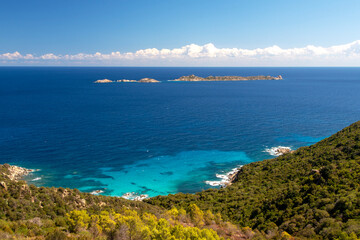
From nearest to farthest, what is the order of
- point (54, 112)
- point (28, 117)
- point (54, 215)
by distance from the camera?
point (54, 215), point (28, 117), point (54, 112)

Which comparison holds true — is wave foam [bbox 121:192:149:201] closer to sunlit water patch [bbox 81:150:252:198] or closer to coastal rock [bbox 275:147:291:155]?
sunlit water patch [bbox 81:150:252:198]

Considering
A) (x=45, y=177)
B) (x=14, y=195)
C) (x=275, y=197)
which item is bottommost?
(x=45, y=177)

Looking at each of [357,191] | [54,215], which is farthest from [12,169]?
[357,191]

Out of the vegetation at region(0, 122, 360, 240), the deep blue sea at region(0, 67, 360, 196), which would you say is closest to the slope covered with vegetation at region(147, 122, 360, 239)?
the vegetation at region(0, 122, 360, 240)

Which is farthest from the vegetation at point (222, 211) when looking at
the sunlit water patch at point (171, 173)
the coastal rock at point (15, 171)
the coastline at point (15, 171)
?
the coastal rock at point (15, 171)

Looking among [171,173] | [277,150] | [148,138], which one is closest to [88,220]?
[171,173]

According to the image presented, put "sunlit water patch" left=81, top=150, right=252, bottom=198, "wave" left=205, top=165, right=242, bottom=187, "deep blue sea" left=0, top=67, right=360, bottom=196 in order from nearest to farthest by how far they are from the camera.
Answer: "sunlit water patch" left=81, top=150, right=252, bottom=198 → "wave" left=205, top=165, right=242, bottom=187 → "deep blue sea" left=0, top=67, right=360, bottom=196

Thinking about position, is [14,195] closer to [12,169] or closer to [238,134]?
[12,169]
